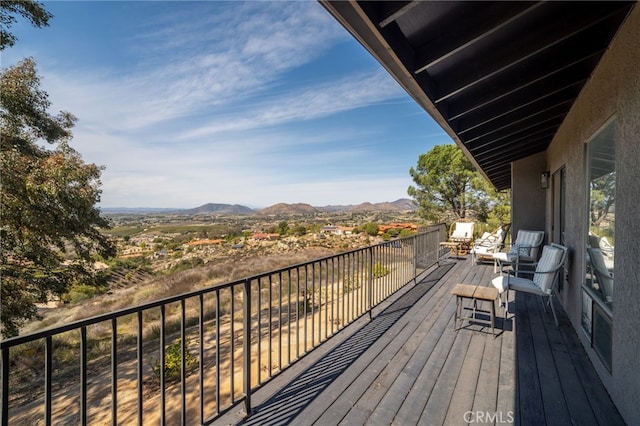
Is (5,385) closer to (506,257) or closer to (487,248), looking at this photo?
(506,257)

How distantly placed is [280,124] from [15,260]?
679 inches

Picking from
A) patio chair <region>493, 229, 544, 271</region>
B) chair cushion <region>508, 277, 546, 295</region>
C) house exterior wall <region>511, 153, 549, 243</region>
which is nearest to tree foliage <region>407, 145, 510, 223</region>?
house exterior wall <region>511, 153, 549, 243</region>

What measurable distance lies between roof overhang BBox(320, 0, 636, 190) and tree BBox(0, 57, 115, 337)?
23.3ft

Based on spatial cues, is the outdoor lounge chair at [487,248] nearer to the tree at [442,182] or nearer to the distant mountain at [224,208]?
the tree at [442,182]

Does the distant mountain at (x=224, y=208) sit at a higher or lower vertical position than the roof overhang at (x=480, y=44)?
lower

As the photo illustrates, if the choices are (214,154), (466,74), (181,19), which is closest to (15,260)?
(181,19)

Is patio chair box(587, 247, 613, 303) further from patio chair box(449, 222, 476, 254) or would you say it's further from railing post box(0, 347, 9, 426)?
patio chair box(449, 222, 476, 254)

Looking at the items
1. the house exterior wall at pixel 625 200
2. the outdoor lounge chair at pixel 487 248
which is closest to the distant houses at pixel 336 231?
the outdoor lounge chair at pixel 487 248

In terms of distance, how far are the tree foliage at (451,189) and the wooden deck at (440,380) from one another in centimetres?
1224

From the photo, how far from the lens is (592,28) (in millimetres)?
2377

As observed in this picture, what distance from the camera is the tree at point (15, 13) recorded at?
6.34 metres

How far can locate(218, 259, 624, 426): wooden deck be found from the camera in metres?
2.10

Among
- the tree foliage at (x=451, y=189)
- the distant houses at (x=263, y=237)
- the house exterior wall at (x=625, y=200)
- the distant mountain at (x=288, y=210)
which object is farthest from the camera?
the distant mountain at (x=288, y=210)

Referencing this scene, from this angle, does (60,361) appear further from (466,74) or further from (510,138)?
(510,138)
